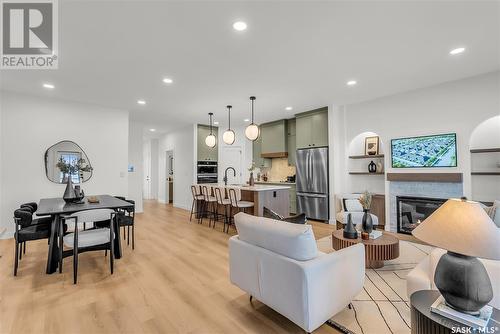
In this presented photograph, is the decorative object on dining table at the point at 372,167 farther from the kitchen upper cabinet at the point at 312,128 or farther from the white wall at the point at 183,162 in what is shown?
the white wall at the point at 183,162

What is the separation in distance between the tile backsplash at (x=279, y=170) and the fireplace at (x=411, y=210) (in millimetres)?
3200

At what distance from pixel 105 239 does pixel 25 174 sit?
3.23m

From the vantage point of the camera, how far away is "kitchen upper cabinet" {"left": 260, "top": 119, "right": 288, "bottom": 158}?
283 inches

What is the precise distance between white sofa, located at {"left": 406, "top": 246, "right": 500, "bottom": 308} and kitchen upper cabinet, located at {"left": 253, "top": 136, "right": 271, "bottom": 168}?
19.9ft

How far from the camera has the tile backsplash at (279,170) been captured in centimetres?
757

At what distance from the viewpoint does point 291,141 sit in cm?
718

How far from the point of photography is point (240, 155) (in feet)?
28.0

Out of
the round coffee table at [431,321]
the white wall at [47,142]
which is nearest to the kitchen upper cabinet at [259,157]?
the white wall at [47,142]

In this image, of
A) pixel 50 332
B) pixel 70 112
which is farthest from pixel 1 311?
pixel 70 112

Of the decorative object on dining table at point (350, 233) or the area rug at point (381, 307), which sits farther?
the decorative object on dining table at point (350, 233)

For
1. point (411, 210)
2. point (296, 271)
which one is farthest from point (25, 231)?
point (411, 210)

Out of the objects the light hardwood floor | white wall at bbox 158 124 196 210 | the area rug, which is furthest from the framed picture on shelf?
white wall at bbox 158 124 196 210

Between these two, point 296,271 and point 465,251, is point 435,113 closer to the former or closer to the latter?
point 465,251

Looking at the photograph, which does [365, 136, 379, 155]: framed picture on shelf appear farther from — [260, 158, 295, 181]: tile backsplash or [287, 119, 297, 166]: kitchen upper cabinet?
[260, 158, 295, 181]: tile backsplash
